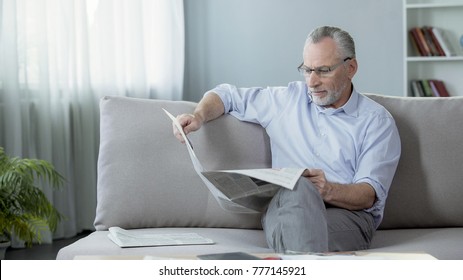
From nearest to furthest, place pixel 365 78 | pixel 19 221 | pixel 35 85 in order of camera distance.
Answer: pixel 19 221, pixel 35 85, pixel 365 78

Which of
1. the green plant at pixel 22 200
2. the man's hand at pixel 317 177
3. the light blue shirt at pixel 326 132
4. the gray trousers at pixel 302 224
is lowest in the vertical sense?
the green plant at pixel 22 200

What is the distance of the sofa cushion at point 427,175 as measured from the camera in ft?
8.35

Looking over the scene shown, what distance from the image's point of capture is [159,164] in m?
2.54

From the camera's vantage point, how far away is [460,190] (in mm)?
2551

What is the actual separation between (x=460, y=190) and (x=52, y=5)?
8.84ft

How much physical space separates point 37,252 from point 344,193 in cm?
226

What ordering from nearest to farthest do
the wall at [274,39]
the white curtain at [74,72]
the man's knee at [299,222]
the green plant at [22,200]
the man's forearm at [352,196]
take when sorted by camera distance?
1. the man's knee at [299,222]
2. the man's forearm at [352,196]
3. the green plant at [22,200]
4. the white curtain at [74,72]
5. the wall at [274,39]

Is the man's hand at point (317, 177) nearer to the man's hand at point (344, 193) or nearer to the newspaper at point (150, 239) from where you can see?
the man's hand at point (344, 193)

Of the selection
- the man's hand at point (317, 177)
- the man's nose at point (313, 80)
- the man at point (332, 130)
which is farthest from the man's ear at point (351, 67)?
the man's hand at point (317, 177)

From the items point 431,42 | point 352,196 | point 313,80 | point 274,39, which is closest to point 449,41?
point 431,42

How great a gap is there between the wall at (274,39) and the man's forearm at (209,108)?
2662 millimetres
